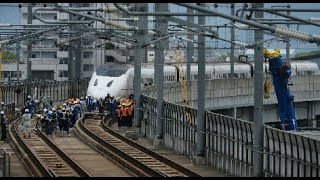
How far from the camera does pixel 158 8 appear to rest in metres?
37.5

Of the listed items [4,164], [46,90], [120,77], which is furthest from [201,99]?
[46,90]

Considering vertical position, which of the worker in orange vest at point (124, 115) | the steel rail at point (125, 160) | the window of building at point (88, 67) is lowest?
the steel rail at point (125, 160)

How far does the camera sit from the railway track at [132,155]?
31244 millimetres

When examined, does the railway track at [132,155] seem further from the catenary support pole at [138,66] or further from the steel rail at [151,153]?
the catenary support pole at [138,66]

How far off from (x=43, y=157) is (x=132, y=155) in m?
3.23

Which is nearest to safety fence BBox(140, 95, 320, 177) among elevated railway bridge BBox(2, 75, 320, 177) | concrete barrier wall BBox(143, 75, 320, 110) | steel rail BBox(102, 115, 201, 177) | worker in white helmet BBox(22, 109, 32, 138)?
elevated railway bridge BBox(2, 75, 320, 177)

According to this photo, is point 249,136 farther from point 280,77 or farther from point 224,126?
point 280,77

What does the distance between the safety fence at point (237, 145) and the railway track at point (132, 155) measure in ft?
4.82

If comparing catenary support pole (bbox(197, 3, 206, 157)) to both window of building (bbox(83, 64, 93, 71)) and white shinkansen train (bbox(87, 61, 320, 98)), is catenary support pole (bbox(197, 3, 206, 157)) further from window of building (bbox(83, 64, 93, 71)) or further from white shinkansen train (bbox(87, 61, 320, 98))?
window of building (bbox(83, 64, 93, 71))

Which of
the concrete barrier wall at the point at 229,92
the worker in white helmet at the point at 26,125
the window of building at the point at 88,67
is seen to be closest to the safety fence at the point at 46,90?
the concrete barrier wall at the point at 229,92

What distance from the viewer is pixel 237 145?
30.9 metres

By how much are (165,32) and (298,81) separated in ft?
86.0

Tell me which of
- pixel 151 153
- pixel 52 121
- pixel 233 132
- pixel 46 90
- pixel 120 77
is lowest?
pixel 151 153

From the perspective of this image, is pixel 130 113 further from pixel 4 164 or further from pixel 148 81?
pixel 4 164
